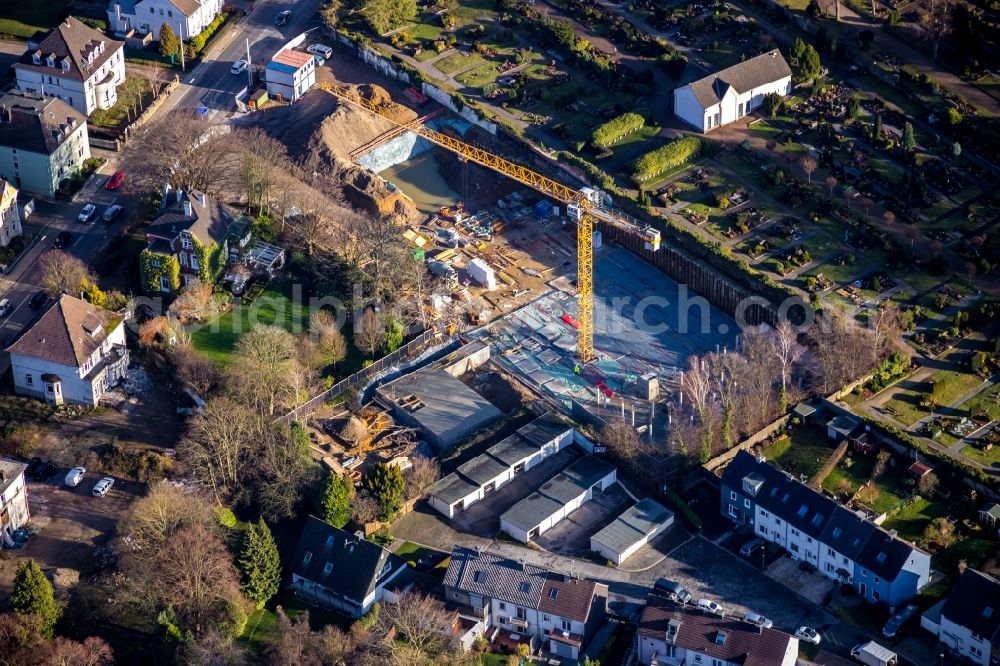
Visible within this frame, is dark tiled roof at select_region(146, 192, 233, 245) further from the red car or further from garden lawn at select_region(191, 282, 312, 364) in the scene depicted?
the red car

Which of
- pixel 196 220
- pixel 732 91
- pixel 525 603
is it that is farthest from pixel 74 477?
pixel 732 91

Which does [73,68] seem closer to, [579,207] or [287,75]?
[287,75]

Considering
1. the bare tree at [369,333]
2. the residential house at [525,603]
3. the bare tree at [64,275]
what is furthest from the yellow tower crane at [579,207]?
the bare tree at [64,275]

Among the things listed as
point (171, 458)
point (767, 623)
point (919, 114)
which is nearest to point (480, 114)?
point (919, 114)

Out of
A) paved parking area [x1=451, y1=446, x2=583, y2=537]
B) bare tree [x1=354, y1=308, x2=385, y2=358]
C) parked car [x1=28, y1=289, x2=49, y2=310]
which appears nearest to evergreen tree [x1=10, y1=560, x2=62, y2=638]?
paved parking area [x1=451, y1=446, x2=583, y2=537]

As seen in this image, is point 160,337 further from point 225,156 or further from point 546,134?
point 546,134

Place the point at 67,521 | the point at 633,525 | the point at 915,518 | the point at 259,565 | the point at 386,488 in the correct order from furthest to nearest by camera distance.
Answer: the point at 633,525
the point at 386,488
the point at 915,518
the point at 67,521
the point at 259,565
